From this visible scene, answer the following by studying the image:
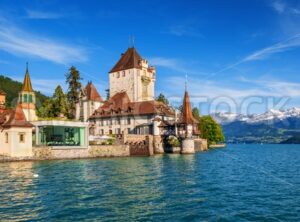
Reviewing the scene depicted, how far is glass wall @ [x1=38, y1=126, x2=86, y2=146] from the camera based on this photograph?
5944 cm

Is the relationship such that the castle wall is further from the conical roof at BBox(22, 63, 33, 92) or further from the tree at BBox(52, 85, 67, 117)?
the conical roof at BBox(22, 63, 33, 92)

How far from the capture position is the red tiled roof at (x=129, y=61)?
9144 cm

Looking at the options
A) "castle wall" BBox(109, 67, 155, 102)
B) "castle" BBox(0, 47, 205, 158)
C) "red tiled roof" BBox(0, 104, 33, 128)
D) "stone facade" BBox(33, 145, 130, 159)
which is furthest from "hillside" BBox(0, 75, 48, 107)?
"red tiled roof" BBox(0, 104, 33, 128)

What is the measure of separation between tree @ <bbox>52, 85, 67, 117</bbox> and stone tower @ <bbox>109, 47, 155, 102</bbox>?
17.7 meters

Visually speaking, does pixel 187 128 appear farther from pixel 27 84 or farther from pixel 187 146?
pixel 27 84

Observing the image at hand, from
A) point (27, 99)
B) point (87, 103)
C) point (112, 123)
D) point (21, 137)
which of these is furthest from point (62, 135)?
point (87, 103)

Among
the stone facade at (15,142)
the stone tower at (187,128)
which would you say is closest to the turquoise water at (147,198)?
the stone facade at (15,142)

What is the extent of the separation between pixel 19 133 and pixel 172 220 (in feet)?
127

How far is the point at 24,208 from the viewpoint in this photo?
19.5m

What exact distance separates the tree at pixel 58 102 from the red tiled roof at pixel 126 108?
10324 mm

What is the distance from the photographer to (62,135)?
63.8 meters

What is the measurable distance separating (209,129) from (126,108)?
32.5 meters

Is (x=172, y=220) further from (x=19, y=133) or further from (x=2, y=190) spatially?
(x=19, y=133)

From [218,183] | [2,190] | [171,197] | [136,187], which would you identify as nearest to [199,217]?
[171,197]
